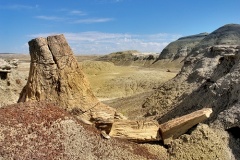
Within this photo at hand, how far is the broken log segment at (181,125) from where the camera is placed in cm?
903

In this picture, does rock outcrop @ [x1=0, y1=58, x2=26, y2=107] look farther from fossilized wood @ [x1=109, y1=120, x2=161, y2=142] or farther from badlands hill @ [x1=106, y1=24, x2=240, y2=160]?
fossilized wood @ [x1=109, y1=120, x2=161, y2=142]

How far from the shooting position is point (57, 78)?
965 centimetres

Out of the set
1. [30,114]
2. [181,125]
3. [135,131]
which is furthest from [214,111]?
[30,114]

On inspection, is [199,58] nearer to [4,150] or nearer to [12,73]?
[12,73]

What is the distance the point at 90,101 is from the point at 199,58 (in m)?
8.89

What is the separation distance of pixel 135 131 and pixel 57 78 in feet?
7.84

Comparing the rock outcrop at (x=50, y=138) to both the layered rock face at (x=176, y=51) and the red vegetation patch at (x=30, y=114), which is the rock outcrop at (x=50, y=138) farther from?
the layered rock face at (x=176, y=51)

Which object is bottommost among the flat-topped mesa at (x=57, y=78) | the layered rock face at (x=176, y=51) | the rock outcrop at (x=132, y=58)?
the rock outcrop at (x=132, y=58)

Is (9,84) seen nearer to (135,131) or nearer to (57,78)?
(57,78)

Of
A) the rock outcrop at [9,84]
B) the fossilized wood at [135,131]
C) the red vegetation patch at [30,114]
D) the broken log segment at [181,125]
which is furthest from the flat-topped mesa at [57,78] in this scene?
the rock outcrop at [9,84]

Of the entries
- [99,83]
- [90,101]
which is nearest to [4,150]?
[90,101]

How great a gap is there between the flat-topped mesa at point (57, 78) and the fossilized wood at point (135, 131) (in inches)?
16.6

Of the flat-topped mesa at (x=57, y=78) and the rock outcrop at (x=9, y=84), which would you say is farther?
the rock outcrop at (x=9, y=84)

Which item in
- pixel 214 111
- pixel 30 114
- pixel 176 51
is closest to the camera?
pixel 30 114
